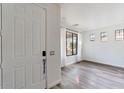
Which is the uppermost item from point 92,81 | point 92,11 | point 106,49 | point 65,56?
point 92,11

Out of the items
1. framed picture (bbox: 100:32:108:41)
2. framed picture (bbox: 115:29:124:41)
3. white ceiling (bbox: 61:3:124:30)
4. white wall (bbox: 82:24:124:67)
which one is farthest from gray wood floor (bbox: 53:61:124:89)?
framed picture (bbox: 100:32:108:41)

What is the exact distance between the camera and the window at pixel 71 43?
19.4ft

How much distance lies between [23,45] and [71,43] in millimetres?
4471

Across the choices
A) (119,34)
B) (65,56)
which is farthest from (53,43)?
(119,34)

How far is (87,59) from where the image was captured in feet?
23.1

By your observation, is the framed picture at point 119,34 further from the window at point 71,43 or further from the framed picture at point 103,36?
the window at point 71,43

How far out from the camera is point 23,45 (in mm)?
2006

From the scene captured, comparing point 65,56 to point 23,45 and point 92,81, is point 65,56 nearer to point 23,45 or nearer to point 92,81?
point 92,81

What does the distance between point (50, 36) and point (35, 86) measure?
130 centimetres

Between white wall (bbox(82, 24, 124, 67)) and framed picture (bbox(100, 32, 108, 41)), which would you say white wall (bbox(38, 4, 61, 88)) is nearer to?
white wall (bbox(82, 24, 124, 67))

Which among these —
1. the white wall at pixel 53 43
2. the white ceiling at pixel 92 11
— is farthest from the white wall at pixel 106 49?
the white wall at pixel 53 43

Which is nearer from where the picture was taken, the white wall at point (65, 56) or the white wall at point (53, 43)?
A: the white wall at point (53, 43)

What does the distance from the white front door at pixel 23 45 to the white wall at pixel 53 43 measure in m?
0.20

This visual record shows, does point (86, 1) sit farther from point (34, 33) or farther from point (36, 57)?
point (36, 57)
